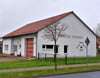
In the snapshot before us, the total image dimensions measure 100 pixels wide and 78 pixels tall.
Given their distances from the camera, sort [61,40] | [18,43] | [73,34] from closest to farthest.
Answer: [61,40] → [73,34] → [18,43]

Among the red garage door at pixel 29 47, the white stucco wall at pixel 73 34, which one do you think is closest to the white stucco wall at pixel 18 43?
the red garage door at pixel 29 47

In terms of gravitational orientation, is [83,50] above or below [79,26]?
below

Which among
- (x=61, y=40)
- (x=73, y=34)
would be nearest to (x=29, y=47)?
(x=61, y=40)

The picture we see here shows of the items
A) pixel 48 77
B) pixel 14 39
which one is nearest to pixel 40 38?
pixel 14 39

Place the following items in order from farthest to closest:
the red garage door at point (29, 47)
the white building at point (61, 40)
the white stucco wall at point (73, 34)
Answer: the white stucco wall at point (73, 34), the red garage door at point (29, 47), the white building at point (61, 40)

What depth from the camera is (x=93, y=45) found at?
34.9 meters

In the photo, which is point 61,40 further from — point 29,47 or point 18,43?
point 18,43

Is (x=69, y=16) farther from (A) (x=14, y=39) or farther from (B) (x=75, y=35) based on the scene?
(A) (x=14, y=39)

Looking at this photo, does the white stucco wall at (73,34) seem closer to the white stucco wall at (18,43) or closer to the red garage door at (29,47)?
the red garage door at (29,47)

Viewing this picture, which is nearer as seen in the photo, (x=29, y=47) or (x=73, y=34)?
(x=29, y=47)

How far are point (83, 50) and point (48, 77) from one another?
21577 millimetres

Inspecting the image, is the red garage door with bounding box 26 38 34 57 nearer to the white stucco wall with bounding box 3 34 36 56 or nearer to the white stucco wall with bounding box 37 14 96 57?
the white stucco wall with bounding box 3 34 36 56

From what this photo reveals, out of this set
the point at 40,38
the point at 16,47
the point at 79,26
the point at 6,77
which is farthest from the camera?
the point at 16,47

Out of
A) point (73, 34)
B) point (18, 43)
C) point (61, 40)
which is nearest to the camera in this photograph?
point (61, 40)
